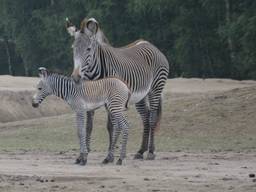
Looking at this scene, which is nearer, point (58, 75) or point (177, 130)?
point (58, 75)

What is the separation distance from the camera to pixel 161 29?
44.8 meters

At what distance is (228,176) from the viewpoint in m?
13.8

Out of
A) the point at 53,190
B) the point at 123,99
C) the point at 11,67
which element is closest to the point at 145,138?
the point at 123,99

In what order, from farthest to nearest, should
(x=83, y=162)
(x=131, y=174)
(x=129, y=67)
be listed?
(x=129, y=67) < (x=83, y=162) < (x=131, y=174)

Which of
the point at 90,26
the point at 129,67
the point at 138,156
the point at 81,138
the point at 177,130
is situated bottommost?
the point at 177,130

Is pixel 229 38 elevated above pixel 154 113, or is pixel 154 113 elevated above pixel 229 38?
pixel 154 113

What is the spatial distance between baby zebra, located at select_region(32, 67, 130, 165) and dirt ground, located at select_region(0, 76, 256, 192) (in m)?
0.42

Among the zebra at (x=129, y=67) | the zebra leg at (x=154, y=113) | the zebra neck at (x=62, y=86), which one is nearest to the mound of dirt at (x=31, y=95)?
the zebra at (x=129, y=67)

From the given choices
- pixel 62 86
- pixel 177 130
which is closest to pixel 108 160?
pixel 62 86

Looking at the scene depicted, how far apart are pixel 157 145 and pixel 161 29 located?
81.7 ft

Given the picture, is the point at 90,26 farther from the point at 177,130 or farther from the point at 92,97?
the point at 177,130

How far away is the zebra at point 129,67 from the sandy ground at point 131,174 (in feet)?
2.35

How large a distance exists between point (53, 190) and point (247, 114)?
11777mm

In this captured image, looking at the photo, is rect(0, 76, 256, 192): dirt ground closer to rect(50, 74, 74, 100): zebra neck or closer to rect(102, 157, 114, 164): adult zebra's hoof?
rect(102, 157, 114, 164): adult zebra's hoof
